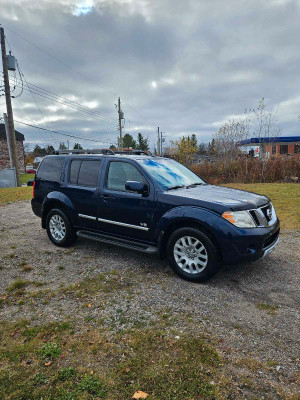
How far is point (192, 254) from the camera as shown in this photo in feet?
12.2

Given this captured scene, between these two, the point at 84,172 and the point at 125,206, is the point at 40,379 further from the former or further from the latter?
the point at 84,172

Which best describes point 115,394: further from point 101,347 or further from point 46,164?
point 46,164

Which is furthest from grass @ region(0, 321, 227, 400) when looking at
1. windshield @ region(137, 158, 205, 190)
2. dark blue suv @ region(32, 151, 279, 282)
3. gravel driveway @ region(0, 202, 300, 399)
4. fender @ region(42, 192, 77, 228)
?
fender @ region(42, 192, 77, 228)

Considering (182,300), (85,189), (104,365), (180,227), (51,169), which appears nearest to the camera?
(104,365)

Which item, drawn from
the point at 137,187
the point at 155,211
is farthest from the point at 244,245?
the point at 137,187

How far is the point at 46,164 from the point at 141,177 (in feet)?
8.11

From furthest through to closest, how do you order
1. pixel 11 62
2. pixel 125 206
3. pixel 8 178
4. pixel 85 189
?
pixel 8 178, pixel 11 62, pixel 85 189, pixel 125 206

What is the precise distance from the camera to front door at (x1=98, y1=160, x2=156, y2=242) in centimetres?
405

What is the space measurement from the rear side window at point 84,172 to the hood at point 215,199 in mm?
1495

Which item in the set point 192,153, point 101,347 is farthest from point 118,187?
point 192,153

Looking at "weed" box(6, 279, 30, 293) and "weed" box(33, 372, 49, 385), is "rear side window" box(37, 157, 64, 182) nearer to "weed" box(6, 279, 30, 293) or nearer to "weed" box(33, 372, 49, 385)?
"weed" box(6, 279, 30, 293)

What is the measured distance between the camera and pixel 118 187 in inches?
Result: 175

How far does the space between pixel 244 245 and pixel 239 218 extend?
349 millimetres

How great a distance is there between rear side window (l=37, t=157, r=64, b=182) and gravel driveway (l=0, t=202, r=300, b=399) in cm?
148
